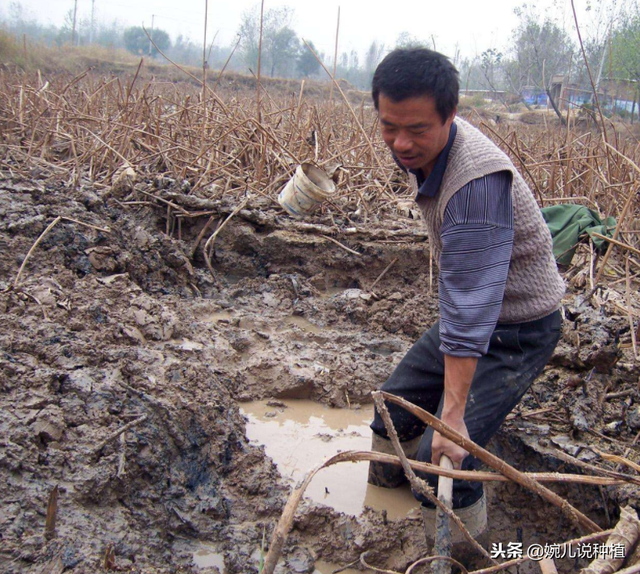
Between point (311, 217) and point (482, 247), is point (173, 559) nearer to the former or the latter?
point (482, 247)

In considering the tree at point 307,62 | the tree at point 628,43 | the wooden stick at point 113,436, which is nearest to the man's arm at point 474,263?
the wooden stick at point 113,436

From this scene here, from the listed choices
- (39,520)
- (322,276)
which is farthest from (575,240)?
(39,520)

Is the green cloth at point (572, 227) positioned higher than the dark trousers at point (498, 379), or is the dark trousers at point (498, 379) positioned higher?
the green cloth at point (572, 227)

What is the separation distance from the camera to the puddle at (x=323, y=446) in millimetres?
2553

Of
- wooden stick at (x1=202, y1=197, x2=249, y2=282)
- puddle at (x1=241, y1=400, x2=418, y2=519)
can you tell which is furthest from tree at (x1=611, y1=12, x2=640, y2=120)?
puddle at (x1=241, y1=400, x2=418, y2=519)

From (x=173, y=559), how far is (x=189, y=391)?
0.78 metres

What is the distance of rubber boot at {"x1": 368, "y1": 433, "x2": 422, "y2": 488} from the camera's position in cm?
255

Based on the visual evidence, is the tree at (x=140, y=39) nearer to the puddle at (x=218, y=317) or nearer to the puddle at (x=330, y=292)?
the puddle at (x=330, y=292)

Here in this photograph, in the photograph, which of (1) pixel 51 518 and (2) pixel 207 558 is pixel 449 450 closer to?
(2) pixel 207 558

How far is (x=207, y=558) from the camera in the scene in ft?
6.82

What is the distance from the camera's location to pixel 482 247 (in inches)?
64.9

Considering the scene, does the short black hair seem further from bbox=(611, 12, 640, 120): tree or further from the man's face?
bbox=(611, 12, 640, 120): tree

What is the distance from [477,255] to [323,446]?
5.26 feet

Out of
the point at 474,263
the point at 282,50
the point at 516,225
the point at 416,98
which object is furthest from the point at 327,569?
the point at 282,50
